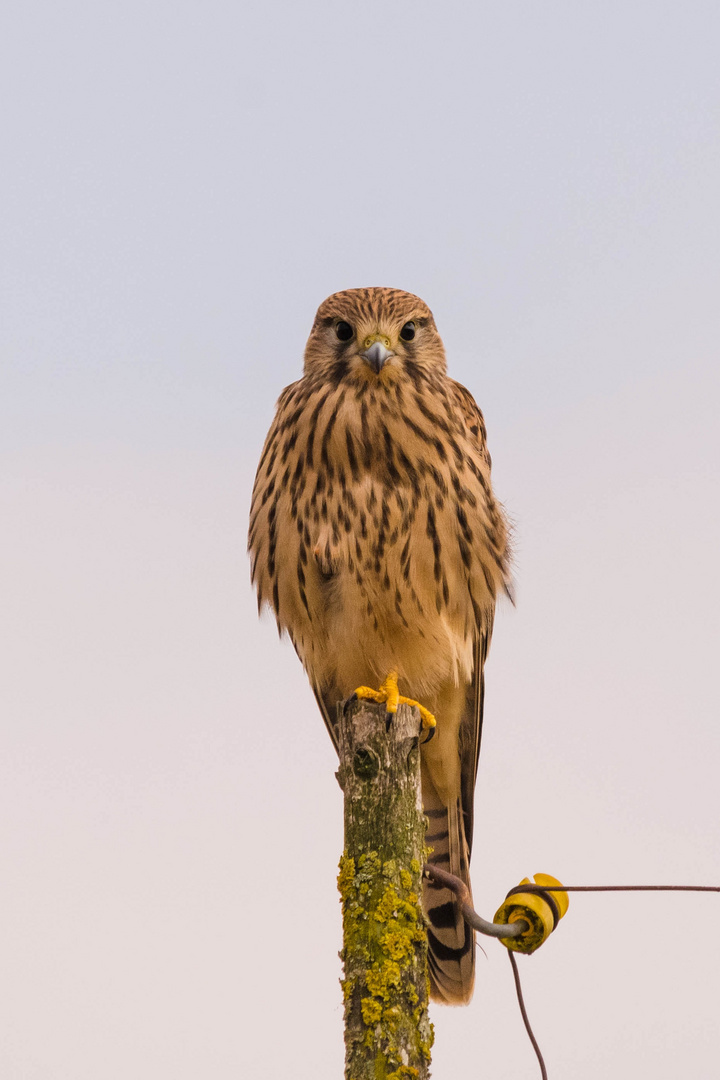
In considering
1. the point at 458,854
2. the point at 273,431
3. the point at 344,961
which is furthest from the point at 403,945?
the point at 273,431

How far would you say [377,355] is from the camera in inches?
149

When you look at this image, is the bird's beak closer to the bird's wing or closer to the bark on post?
the bird's wing

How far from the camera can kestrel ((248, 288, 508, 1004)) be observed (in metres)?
3.66

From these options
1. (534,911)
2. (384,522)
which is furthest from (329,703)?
(534,911)


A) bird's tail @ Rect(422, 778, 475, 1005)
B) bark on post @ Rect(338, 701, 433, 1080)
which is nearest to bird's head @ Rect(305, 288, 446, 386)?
bark on post @ Rect(338, 701, 433, 1080)

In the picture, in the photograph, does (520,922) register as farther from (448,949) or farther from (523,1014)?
(448,949)

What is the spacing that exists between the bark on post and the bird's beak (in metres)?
1.34

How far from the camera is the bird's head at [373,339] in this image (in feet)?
12.7

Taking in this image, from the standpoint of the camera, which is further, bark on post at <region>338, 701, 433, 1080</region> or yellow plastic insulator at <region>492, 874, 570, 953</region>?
yellow plastic insulator at <region>492, 874, 570, 953</region>

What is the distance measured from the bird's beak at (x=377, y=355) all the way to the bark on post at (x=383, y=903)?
134 centimetres

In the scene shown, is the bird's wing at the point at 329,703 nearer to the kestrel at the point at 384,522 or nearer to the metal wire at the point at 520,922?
the kestrel at the point at 384,522

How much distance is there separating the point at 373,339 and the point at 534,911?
6.12 feet

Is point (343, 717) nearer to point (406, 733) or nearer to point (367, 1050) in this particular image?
point (406, 733)

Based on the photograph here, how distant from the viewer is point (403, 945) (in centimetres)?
259
